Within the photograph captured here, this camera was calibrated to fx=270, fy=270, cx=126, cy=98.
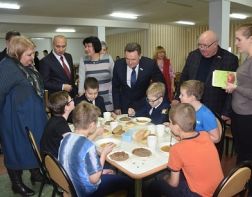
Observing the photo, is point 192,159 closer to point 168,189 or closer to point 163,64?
point 168,189

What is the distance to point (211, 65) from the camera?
284cm

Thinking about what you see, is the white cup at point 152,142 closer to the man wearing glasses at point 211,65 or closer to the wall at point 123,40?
the man wearing glasses at point 211,65

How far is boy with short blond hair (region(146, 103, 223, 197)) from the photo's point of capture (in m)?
1.58

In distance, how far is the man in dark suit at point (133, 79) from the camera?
10.2 ft

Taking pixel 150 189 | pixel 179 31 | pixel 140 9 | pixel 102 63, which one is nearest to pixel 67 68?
pixel 102 63

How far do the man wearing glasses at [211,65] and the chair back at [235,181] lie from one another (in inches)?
48.3

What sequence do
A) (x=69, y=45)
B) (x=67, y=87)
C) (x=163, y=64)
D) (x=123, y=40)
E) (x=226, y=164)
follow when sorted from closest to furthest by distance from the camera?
(x=67, y=87)
(x=226, y=164)
(x=163, y=64)
(x=123, y=40)
(x=69, y=45)

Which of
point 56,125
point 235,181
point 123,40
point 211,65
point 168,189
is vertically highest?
point 123,40

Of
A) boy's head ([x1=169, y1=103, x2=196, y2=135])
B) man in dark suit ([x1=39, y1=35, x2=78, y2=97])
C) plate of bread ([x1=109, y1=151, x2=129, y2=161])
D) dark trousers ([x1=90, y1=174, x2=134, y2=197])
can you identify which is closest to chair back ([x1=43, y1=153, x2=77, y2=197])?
dark trousers ([x1=90, y1=174, x2=134, y2=197])

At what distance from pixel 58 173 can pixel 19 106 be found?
3.69ft

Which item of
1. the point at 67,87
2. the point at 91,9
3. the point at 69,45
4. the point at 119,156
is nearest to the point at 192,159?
the point at 119,156

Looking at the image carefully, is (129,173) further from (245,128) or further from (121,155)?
(245,128)

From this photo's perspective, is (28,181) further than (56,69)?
No

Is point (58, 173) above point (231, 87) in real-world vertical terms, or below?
below
